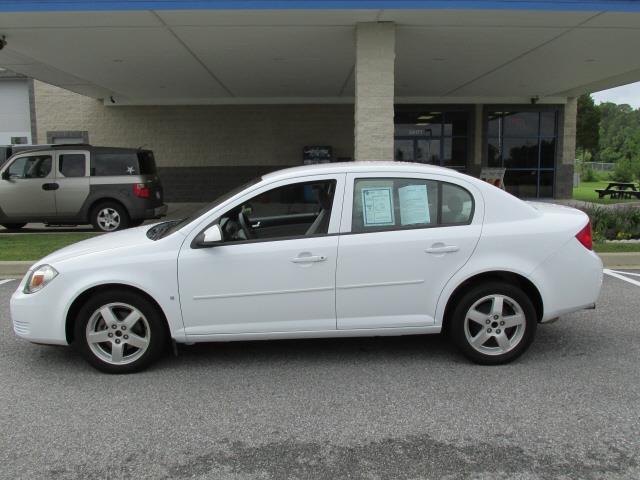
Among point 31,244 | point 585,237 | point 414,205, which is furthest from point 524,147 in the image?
point 414,205

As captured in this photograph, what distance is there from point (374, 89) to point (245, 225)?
6194 mm

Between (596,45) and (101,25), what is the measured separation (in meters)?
9.74

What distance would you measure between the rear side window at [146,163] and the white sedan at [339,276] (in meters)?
8.45

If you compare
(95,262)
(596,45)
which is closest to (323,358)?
(95,262)

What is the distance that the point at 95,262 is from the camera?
443 cm

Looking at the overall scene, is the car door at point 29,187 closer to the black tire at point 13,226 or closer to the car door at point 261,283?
the black tire at point 13,226

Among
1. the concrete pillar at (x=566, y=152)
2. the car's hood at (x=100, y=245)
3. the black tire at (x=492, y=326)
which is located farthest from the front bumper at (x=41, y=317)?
the concrete pillar at (x=566, y=152)

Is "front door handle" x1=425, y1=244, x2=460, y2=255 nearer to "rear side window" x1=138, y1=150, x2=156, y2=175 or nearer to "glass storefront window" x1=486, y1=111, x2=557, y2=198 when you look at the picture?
"rear side window" x1=138, y1=150, x2=156, y2=175

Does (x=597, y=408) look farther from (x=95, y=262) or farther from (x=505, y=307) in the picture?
(x=95, y=262)

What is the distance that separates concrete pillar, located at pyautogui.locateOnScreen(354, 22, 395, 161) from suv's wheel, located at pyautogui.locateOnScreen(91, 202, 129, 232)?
18.0ft

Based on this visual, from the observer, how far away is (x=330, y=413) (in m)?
3.86

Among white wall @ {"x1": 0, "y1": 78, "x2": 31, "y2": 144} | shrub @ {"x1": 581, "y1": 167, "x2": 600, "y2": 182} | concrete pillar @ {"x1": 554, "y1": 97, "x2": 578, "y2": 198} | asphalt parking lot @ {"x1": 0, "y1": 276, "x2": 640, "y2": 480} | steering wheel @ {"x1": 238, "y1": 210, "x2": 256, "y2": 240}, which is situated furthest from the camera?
shrub @ {"x1": 581, "y1": 167, "x2": 600, "y2": 182}

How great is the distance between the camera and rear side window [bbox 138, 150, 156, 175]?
1277 centimetres

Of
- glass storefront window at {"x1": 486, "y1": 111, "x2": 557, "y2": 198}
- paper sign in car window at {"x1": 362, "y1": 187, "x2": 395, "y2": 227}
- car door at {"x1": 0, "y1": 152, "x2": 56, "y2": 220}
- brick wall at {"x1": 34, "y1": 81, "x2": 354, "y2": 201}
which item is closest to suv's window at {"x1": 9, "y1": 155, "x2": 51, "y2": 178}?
car door at {"x1": 0, "y1": 152, "x2": 56, "y2": 220}
